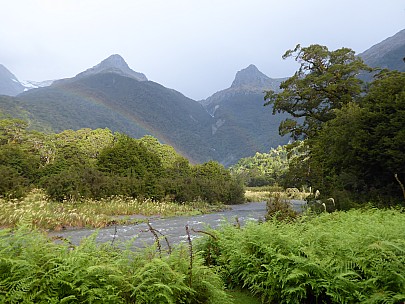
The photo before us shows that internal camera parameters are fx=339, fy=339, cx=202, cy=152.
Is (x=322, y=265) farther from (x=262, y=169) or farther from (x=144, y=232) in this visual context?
(x=262, y=169)

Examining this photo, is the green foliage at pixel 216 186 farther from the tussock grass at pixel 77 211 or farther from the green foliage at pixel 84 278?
the green foliage at pixel 84 278

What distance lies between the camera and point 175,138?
188625 millimetres

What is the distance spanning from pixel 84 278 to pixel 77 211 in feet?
54.9

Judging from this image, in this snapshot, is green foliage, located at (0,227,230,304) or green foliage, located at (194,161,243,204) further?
green foliage, located at (194,161,243,204)

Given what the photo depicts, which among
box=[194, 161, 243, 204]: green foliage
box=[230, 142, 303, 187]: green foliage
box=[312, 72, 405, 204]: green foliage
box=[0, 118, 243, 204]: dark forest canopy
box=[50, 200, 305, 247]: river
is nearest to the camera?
box=[50, 200, 305, 247]: river

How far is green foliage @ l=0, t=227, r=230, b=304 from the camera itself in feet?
11.2

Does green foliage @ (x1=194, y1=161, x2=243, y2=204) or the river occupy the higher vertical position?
green foliage @ (x1=194, y1=161, x2=243, y2=204)

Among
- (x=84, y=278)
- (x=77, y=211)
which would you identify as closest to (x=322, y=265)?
(x=84, y=278)

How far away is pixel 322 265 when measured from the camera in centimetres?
419

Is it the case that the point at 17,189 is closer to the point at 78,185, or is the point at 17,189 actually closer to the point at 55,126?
the point at 78,185

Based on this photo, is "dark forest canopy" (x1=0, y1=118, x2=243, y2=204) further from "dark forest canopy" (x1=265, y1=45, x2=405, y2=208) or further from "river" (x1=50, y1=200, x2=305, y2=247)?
"dark forest canopy" (x1=265, y1=45, x2=405, y2=208)

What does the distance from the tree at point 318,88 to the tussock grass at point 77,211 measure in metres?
10.5

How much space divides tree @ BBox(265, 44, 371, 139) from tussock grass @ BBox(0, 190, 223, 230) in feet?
34.6

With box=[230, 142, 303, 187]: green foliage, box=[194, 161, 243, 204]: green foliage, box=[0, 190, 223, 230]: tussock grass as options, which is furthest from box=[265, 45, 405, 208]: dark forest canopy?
box=[230, 142, 303, 187]: green foliage
